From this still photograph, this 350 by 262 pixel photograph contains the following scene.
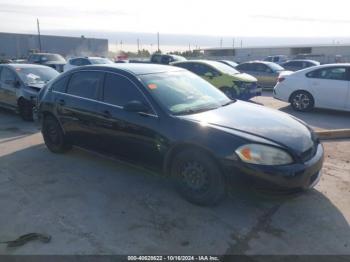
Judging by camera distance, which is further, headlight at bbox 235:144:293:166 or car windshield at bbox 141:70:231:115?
car windshield at bbox 141:70:231:115

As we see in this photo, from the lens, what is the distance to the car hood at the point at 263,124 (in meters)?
3.94

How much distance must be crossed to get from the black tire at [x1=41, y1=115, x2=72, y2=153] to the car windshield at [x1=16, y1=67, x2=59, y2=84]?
11.3ft

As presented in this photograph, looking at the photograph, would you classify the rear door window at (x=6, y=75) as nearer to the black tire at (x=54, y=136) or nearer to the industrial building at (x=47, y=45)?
the black tire at (x=54, y=136)

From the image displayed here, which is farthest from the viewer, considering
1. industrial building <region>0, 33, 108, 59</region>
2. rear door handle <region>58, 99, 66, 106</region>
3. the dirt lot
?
industrial building <region>0, 33, 108, 59</region>

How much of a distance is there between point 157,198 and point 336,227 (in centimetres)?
204

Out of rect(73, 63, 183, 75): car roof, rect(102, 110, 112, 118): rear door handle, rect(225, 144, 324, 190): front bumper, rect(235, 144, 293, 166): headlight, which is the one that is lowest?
rect(225, 144, 324, 190): front bumper

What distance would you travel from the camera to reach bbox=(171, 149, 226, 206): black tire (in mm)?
3950

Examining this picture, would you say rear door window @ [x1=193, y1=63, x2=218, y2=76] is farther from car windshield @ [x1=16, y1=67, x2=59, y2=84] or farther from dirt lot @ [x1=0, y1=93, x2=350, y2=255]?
dirt lot @ [x1=0, y1=93, x2=350, y2=255]

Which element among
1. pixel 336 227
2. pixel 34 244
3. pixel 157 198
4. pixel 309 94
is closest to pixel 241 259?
pixel 336 227

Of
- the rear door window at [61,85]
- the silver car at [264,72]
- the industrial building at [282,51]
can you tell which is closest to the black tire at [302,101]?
the silver car at [264,72]

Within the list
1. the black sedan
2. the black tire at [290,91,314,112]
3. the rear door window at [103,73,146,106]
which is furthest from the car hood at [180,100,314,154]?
the black tire at [290,91,314,112]

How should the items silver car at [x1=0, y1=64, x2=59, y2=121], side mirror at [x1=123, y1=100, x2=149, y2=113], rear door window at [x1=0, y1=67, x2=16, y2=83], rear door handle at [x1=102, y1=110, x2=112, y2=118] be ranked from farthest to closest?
rear door window at [x1=0, y1=67, x2=16, y2=83] → silver car at [x1=0, y1=64, x2=59, y2=121] → rear door handle at [x1=102, y1=110, x2=112, y2=118] → side mirror at [x1=123, y1=100, x2=149, y2=113]

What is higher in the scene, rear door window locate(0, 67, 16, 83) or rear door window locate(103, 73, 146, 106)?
rear door window locate(103, 73, 146, 106)

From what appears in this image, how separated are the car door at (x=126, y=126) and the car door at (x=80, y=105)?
0.19 metres
